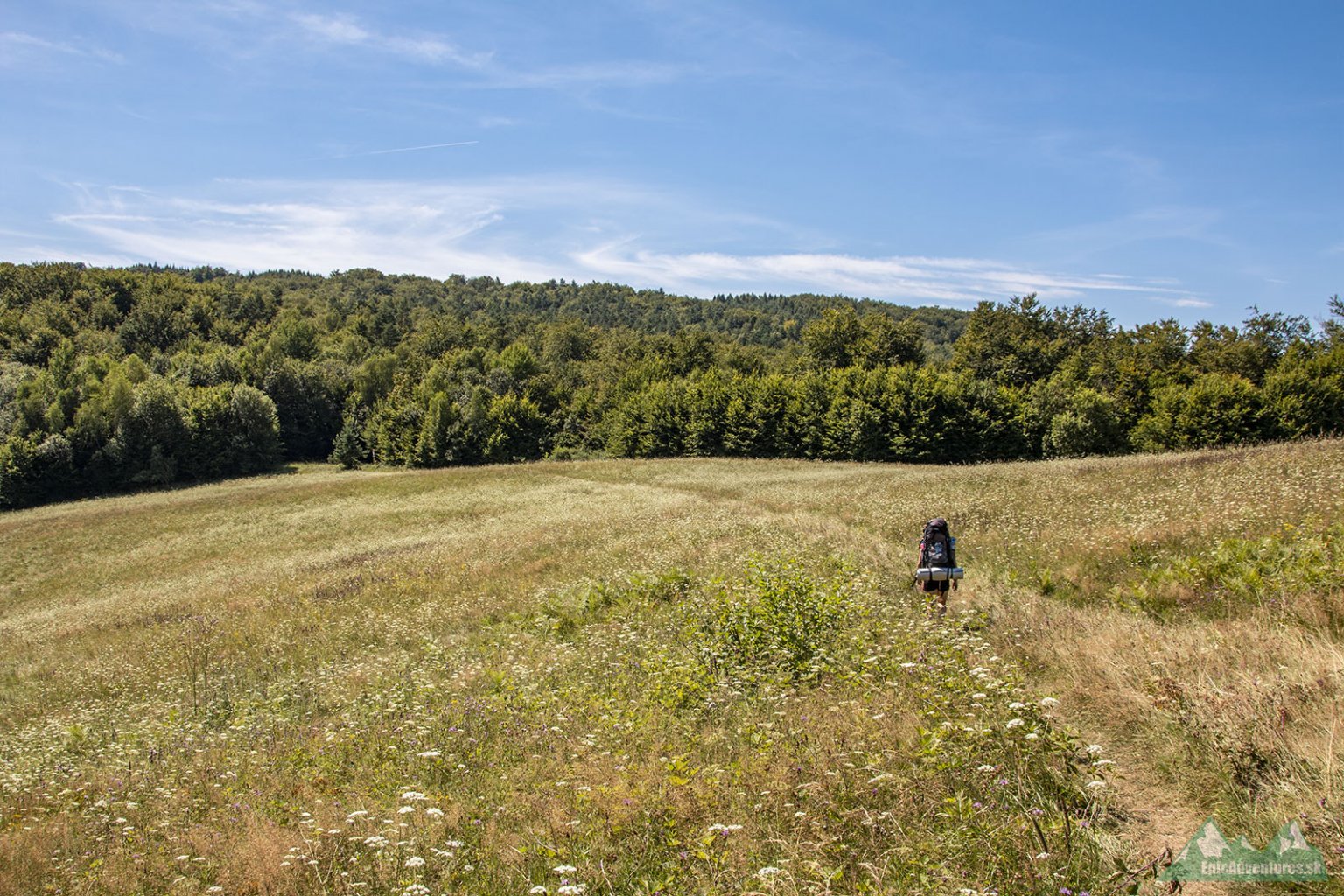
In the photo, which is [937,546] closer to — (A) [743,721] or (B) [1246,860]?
(A) [743,721]

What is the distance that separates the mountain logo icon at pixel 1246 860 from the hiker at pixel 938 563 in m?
7.45

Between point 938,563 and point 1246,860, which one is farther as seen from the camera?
point 938,563

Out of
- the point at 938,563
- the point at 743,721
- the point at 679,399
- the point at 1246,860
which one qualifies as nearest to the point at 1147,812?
the point at 1246,860

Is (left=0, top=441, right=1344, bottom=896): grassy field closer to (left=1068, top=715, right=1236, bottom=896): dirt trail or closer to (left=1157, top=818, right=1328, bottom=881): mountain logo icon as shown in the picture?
(left=1068, top=715, right=1236, bottom=896): dirt trail

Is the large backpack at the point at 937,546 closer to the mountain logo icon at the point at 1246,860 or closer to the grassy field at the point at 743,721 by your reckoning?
the grassy field at the point at 743,721

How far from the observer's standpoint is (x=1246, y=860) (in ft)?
12.3

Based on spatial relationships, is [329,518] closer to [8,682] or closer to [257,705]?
[8,682]

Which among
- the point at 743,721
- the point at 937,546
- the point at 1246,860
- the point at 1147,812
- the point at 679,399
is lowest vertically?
the point at 743,721

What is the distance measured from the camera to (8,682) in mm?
16344

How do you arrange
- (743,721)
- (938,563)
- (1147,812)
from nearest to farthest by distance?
(1147,812)
(743,721)
(938,563)

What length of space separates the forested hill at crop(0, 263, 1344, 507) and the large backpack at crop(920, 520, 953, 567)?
51.8 metres

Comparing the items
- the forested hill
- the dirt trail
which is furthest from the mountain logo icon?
the forested hill

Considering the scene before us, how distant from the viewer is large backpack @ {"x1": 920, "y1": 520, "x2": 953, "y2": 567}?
1141 cm

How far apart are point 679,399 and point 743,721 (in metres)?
68.8
